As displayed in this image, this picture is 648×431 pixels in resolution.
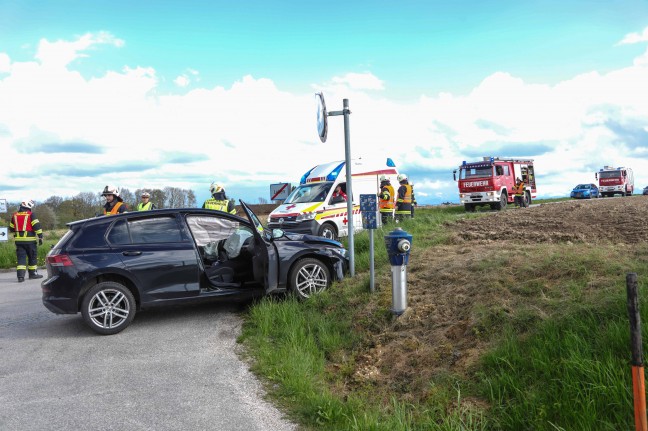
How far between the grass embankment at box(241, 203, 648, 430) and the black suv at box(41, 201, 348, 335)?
65cm

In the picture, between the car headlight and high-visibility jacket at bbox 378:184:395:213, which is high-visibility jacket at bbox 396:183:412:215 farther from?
the car headlight

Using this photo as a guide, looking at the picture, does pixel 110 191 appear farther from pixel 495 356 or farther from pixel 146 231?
pixel 495 356

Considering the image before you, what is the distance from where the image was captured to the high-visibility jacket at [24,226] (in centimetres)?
1286

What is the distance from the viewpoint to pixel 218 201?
1113 cm

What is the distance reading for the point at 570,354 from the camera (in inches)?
167

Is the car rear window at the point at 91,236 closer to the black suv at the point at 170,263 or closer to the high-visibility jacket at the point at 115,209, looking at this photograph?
the black suv at the point at 170,263

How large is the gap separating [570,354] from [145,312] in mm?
6328

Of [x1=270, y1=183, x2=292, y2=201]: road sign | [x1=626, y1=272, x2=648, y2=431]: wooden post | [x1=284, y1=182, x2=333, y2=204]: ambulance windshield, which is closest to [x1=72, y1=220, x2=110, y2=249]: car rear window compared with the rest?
[x1=626, y1=272, x2=648, y2=431]: wooden post

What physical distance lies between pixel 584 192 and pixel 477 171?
85.7 feet

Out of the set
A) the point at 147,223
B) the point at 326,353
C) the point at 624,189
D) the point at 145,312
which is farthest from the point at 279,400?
the point at 624,189

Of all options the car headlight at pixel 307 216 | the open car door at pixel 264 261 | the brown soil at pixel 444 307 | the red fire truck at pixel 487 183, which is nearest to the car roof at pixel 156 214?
the open car door at pixel 264 261

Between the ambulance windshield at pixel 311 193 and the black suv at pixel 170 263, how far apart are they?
6.66 meters

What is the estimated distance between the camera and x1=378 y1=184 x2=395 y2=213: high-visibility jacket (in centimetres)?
1553

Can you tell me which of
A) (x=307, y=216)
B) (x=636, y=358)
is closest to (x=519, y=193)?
(x=307, y=216)
